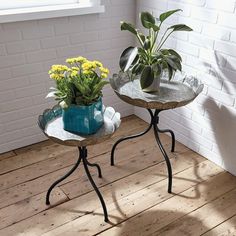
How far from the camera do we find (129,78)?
1945mm

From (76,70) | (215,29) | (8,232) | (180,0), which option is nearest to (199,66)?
(215,29)

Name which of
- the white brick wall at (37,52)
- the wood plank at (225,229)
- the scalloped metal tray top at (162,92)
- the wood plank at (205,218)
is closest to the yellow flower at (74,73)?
the scalloped metal tray top at (162,92)

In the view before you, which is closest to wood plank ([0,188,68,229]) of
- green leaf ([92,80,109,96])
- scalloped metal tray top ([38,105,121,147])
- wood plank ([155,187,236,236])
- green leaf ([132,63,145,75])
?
scalloped metal tray top ([38,105,121,147])

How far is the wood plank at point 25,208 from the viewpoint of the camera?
166 cm

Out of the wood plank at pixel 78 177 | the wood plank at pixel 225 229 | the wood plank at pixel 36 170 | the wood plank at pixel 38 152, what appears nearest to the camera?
the wood plank at pixel 225 229

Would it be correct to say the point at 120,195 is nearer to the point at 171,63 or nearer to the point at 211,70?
the point at 171,63

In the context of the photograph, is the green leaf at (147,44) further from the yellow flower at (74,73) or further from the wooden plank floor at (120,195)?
the wooden plank floor at (120,195)

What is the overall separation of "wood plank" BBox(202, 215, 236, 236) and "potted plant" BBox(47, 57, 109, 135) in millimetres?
781

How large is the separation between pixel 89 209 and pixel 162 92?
2.48 feet

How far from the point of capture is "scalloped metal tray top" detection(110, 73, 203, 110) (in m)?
1.67

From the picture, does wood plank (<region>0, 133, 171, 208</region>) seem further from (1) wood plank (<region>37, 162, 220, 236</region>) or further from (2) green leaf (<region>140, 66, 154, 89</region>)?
(2) green leaf (<region>140, 66, 154, 89</region>)

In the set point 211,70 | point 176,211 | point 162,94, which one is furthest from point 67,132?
point 211,70

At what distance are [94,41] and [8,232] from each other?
1.34 metres

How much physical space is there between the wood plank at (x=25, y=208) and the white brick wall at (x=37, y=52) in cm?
56
